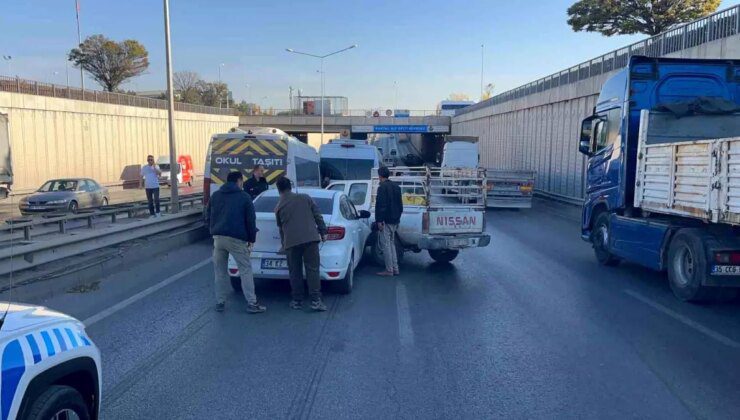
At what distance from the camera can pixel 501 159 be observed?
1732 inches

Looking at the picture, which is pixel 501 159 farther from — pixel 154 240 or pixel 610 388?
pixel 610 388

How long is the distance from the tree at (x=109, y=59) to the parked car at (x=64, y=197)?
166 ft

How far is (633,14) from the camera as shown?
127 feet

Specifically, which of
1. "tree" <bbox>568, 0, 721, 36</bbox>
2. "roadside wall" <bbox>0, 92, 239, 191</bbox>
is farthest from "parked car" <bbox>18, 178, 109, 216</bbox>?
"tree" <bbox>568, 0, 721, 36</bbox>

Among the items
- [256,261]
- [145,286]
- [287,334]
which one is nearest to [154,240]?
[145,286]

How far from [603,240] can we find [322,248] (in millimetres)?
5961

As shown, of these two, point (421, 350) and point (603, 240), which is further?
point (603, 240)

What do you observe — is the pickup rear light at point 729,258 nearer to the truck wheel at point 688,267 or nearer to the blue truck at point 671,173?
the blue truck at point 671,173

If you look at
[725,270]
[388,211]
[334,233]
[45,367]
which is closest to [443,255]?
[388,211]

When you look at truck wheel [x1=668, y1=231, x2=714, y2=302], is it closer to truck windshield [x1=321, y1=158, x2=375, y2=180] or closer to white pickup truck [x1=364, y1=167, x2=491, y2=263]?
white pickup truck [x1=364, y1=167, x2=491, y2=263]

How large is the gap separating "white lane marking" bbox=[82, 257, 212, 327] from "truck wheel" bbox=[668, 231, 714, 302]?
761 centimetres

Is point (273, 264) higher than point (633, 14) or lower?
lower

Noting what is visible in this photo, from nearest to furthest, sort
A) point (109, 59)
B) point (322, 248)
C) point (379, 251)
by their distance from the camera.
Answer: point (322, 248) → point (379, 251) → point (109, 59)

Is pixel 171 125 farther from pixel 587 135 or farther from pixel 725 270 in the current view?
pixel 725 270
